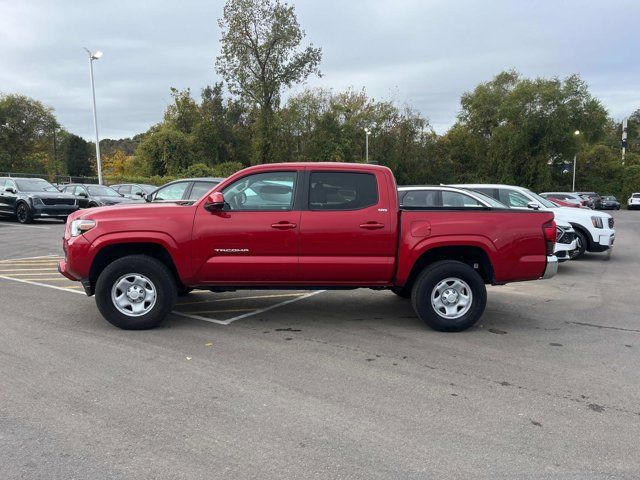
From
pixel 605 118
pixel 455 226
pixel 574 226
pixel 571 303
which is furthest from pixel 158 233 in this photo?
pixel 605 118

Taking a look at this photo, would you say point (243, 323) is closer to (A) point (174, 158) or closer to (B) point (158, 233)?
(B) point (158, 233)

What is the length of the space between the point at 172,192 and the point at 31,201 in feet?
31.5

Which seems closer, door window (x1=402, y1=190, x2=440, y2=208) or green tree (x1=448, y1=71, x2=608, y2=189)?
door window (x1=402, y1=190, x2=440, y2=208)

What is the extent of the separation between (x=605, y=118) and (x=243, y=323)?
50925mm

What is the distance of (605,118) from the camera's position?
4784 centimetres

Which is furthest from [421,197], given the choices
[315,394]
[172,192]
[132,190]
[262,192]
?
[132,190]

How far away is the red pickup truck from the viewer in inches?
231

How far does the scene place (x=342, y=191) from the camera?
6.03 meters

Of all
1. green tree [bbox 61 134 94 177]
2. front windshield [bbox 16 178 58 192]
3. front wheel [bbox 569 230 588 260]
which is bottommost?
front wheel [bbox 569 230 588 260]

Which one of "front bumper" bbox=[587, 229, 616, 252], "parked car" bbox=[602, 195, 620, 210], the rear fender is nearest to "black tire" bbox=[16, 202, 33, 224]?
the rear fender

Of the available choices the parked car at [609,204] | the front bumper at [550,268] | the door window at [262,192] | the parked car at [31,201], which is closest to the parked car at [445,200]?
the front bumper at [550,268]

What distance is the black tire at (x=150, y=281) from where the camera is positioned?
5914 millimetres

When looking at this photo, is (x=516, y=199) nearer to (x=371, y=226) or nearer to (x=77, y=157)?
(x=371, y=226)

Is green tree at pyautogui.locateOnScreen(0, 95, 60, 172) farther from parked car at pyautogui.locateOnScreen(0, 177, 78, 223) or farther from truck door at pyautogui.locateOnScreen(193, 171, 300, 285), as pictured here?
truck door at pyautogui.locateOnScreen(193, 171, 300, 285)
